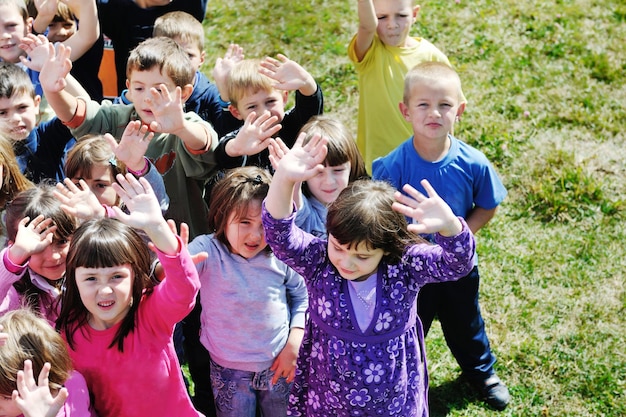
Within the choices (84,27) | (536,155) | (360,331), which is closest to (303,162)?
(360,331)

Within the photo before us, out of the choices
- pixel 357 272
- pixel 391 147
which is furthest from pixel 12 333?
pixel 391 147

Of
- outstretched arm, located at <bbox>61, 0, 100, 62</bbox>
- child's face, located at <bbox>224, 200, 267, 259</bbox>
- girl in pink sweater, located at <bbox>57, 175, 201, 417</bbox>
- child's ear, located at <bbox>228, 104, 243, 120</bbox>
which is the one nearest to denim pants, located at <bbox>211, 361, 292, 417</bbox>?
girl in pink sweater, located at <bbox>57, 175, 201, 417</bbox>

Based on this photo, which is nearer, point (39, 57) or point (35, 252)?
point (35, 252)

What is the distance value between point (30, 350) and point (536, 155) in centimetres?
413

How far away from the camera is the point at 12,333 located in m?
2.66

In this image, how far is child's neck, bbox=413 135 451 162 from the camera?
3.60 metres

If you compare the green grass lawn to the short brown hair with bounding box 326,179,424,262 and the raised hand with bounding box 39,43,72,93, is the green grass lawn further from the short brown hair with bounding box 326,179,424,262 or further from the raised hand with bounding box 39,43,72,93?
the raised hand with bounding box 39,43,72,93

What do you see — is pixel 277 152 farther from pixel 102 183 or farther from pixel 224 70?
pixel 224 70

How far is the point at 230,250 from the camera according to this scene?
10.7 feet

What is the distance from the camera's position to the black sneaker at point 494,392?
3.94 metres

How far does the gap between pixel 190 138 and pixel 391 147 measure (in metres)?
1.37

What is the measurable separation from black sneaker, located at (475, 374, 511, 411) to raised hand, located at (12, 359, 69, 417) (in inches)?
91.6

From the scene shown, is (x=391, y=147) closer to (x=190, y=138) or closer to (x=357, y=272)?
(x=190, y=138)

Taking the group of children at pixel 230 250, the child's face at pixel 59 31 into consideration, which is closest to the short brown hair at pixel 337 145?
the group of children at pixel 230 250
